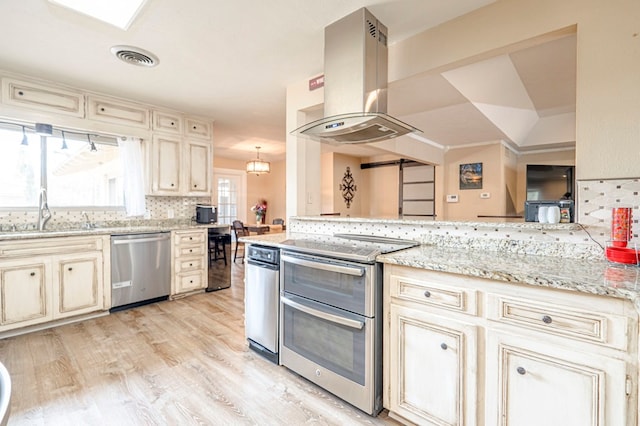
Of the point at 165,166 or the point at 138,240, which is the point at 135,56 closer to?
the point at 165,166

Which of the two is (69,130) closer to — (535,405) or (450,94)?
(450,94)

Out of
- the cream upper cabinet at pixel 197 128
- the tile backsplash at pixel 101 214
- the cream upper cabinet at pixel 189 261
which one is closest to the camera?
the tile backsplash at pixel 101 214

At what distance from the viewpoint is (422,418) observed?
4.95 ft

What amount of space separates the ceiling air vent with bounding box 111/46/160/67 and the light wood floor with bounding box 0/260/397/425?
2375 millimetres

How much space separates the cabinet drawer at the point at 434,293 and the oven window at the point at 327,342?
0.91ft

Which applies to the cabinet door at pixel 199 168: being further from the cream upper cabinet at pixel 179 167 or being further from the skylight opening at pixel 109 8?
the skylight opening at pixel 109 8

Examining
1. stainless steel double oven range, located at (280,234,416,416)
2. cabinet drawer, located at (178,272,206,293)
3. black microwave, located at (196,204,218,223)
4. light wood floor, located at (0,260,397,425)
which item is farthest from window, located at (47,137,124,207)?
stainless steel double oven range, located at (280,234,416,416)

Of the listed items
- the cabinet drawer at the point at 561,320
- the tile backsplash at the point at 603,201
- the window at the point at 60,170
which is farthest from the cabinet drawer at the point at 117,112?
the tile backsplash at the point at 603,201

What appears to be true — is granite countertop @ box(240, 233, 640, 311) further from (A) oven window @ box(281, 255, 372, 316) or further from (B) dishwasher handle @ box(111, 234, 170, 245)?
(B) dishwasher handle @ box(111, 234, 170, 245)

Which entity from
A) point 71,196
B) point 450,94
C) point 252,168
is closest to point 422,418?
point 450,94

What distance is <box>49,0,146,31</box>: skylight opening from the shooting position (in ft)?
6.17

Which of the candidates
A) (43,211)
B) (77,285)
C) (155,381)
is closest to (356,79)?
(155,381)

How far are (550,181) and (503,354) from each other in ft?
15.3

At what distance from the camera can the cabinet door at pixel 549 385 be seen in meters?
1.05
